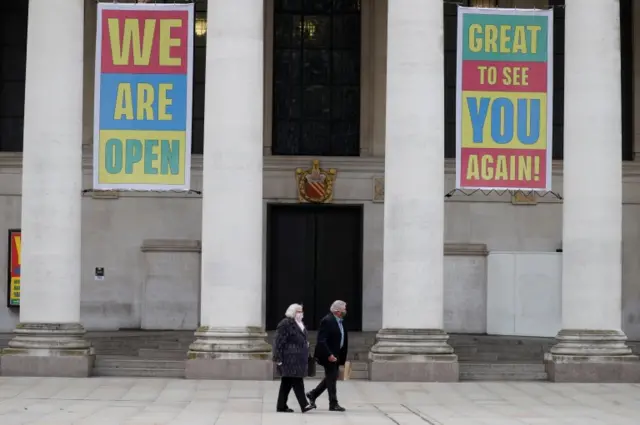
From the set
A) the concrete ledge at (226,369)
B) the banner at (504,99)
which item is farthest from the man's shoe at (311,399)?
the banner at (504,99)

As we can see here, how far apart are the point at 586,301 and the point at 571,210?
78.8 inches

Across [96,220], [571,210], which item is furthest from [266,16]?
[571,210]

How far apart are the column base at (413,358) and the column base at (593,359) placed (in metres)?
2.38

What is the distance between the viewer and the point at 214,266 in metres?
28.9

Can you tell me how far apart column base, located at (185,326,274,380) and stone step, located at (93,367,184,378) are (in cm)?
118

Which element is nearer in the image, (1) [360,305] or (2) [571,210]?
(2) [571,210]

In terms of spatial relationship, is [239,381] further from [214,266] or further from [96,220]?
[96,220]

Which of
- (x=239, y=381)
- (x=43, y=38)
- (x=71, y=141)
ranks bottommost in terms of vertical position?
(x=239, y=381)

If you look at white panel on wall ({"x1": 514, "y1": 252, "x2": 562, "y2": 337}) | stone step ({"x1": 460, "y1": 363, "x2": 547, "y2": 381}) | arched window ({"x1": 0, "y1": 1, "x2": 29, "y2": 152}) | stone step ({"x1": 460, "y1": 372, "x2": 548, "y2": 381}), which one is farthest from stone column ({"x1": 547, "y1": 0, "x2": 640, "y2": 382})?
arched window ({"x1": 0, "y1": 1, "x2": 29, "y2": 152})

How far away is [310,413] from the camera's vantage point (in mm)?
23172

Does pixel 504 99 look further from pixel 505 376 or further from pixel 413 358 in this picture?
pixel 505 376

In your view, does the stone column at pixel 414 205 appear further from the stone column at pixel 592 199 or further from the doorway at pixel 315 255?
the doorway at pixel 315 255

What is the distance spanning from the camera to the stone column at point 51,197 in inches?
1155

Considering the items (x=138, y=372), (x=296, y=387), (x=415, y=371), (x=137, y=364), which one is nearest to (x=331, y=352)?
(x=296, y=387)
